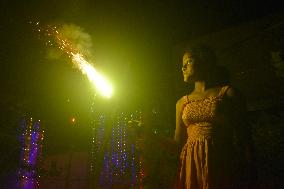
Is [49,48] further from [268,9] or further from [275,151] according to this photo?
[275,151]

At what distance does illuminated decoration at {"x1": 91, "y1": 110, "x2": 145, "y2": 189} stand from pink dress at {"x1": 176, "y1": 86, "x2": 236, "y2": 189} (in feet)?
13.3

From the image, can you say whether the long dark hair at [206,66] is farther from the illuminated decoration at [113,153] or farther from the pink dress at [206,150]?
the illuminated decoration at [113,153]

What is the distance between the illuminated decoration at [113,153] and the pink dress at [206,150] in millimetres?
4053

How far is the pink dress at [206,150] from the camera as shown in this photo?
10.9 ft

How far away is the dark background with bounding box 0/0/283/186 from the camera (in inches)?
265

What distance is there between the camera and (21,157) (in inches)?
320

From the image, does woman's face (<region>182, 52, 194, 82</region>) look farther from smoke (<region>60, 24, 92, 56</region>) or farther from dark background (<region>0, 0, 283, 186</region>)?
smoke (<region>60, 24, 92, 56</region>)

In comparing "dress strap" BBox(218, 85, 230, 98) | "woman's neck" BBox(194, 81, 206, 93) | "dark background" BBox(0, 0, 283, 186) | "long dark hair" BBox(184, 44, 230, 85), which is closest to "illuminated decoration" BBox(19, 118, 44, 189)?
"dark background" BBox(0, 0, 283, 186)

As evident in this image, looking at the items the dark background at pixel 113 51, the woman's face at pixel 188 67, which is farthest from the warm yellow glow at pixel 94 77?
the woman's face at pixel 188 67

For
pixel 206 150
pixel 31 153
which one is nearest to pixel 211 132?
pixel 206 150

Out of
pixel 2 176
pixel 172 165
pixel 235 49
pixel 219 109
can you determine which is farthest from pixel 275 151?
pixel 2 176

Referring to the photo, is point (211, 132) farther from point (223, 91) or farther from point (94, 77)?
point (94, 77)

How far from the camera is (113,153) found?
8.38 m

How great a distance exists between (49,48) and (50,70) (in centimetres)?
53
